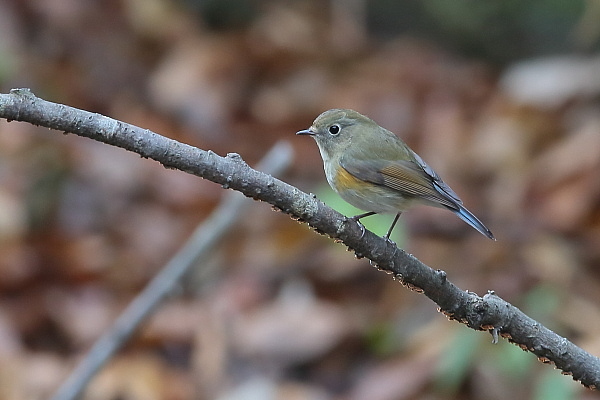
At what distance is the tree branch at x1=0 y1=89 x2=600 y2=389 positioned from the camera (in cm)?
194

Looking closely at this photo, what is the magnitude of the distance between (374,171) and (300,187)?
2.84 meters

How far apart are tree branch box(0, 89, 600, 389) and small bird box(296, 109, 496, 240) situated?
0.83 meters

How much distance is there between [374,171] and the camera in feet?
11.3

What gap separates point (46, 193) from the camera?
614cm

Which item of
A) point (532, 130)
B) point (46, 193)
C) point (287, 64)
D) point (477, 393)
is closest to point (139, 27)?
point (287, 64)

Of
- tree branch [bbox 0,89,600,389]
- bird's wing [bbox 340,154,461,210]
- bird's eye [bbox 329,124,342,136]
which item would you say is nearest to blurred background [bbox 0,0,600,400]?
bird's eye [bbox 329,124,342,136]

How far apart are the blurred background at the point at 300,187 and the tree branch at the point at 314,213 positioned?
1.69 meters

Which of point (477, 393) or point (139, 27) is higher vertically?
point (139, 27)

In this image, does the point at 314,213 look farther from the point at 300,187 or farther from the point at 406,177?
the point at 300,187

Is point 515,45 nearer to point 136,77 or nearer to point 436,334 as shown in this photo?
point 136,77

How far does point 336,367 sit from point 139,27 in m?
4.80

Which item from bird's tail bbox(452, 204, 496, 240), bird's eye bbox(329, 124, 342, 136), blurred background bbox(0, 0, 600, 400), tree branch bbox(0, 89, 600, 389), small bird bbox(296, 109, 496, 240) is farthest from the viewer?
blurred background bbox(0, 0, 600, 400)

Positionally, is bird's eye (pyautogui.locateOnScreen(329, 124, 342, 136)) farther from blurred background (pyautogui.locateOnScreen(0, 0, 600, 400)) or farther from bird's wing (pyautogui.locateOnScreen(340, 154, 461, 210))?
blurred background (pyautogui.locateOnScreen(0, 0, 600, 400))

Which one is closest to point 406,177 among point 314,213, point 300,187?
point 314,213
